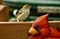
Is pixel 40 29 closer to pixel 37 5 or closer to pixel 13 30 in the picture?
pixel 13 30

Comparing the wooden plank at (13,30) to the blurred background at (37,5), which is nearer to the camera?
the wooden plank at (13,30)

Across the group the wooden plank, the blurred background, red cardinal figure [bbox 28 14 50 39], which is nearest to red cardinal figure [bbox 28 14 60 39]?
red cardinal figure [bbox 28 14 50 39]

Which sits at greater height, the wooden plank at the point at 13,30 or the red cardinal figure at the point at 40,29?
the red cardinal figure at the point at 40,29

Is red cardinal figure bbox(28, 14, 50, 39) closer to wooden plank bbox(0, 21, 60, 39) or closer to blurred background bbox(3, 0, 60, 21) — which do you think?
wooden plank bbox(0, 21, 60, 39)

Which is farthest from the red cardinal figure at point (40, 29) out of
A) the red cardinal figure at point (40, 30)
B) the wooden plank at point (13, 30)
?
the wooden plank at point (13, 30)

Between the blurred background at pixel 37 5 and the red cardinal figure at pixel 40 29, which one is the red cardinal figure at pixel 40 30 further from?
the blurred background at pixel 37 5

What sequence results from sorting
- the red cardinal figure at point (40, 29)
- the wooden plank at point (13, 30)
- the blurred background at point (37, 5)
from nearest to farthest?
the red cardinal figure at point (40, 29), the wooden plank at point (13, 30), the blurred background at point (37, 5)

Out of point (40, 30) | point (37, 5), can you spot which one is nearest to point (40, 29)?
point (40, 30)

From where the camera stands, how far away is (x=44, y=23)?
1.70 ft

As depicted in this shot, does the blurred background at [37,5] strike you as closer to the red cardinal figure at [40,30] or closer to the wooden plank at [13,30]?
the wooden plank at [13,30]

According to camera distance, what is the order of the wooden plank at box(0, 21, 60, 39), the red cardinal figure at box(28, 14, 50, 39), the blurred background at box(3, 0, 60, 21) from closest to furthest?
the red cardinal figure at box(28, 14, 50, 39) → the wooden plank at box(0, 21, 60, 39) → the blurred background at box(3, 0, 60, 21)

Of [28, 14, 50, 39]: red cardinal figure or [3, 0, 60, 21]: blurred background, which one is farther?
[3, 0, 60, 21]: blurred background

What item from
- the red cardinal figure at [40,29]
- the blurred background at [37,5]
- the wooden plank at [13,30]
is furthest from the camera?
the blurred background at [37,5]

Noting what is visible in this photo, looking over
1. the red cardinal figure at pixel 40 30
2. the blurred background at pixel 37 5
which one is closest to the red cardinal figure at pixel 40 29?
the red cardinal figure at pixel 40 30
